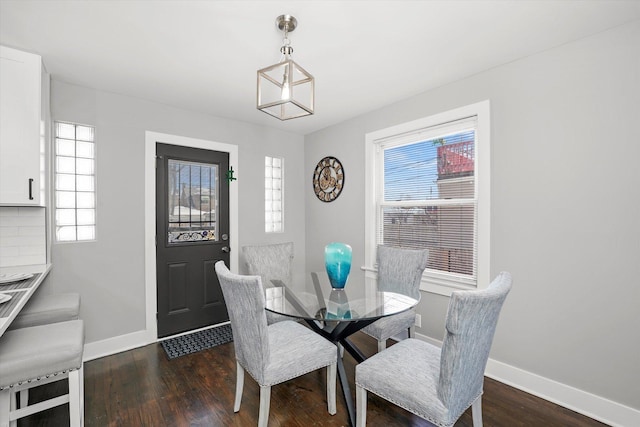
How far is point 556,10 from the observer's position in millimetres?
1718

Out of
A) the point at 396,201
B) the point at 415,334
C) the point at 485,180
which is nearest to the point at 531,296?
the point at 485,180

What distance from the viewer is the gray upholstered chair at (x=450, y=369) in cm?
130

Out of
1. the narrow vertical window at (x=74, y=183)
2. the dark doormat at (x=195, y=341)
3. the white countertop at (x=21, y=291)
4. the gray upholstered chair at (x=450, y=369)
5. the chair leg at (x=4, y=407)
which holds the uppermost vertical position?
the narrow vertical window at (x=74, y=183)

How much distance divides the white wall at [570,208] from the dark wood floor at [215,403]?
0.33 metres

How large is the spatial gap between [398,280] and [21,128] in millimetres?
3145

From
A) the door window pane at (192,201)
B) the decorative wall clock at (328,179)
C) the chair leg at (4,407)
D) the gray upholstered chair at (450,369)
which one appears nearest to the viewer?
the gray upholstered chair at (450,369)

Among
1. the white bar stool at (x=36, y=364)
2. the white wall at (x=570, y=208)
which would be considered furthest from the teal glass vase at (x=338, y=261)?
the white bar stool at (x=36, y=364)

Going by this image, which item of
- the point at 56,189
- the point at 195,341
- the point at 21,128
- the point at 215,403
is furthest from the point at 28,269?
the point at 215,403

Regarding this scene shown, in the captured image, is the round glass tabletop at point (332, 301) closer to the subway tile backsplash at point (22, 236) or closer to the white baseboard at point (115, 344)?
the white baseboard at point (115, 344)

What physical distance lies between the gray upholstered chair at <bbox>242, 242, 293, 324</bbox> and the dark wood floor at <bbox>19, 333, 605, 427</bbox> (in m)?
0.83

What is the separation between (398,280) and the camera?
2646mm

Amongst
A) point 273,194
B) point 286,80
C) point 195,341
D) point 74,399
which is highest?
point 286,80

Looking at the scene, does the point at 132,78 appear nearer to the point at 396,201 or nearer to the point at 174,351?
the point at 174,351

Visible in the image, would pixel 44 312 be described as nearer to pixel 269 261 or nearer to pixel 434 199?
pixel 269 261
